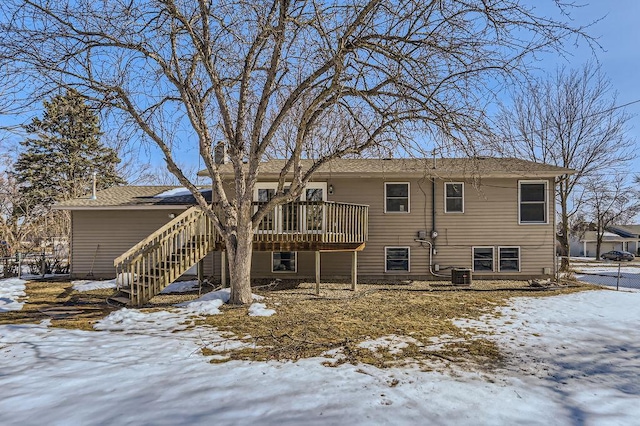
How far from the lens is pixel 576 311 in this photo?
773 cm

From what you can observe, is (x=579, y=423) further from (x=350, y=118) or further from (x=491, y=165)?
(x=491, y=165)

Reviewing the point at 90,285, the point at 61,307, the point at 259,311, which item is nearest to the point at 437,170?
the point at 259,311

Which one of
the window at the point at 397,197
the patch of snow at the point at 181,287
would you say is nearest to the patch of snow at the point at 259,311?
the patch of snow at the point at 181,287

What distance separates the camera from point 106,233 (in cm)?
1344

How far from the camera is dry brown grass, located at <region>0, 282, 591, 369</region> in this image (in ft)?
16.3

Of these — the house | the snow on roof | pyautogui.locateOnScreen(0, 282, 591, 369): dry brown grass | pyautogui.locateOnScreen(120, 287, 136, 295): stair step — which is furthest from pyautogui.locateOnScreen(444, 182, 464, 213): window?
pyautogui.locateOnScreen(120, 287, 136, 295): stair step

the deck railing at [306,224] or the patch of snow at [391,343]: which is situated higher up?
the deck railing at [306,224]

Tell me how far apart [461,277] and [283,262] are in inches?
223

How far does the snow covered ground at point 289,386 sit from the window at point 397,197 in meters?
7.09

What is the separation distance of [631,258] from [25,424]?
48.1 metres

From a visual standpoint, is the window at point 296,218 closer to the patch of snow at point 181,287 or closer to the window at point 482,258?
the patch of snow at point 181,287

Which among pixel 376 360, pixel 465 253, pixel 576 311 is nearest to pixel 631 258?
pixel 465 253

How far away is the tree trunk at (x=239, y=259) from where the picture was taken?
8.04m

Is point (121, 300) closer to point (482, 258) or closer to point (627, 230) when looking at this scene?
point (482, 258)
